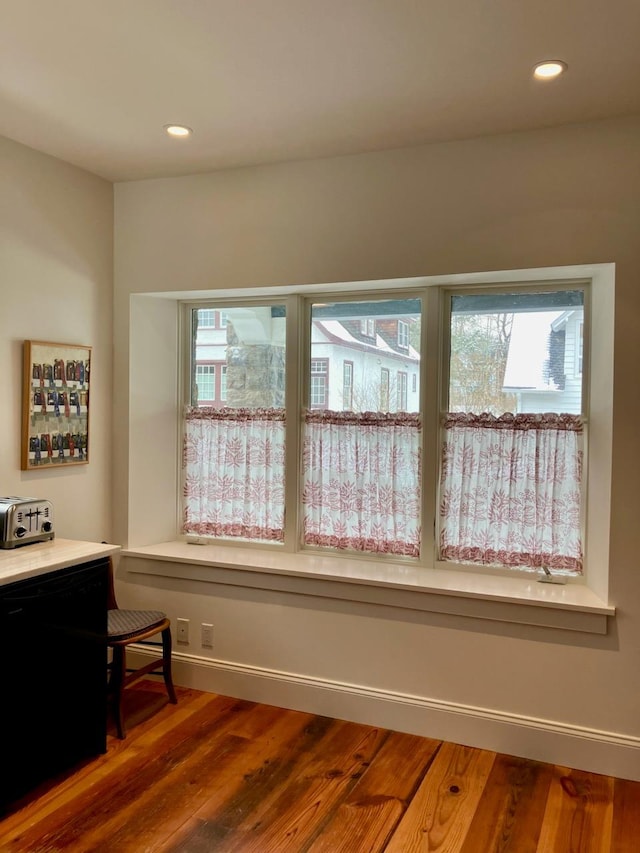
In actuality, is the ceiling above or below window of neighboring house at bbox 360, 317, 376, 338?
above

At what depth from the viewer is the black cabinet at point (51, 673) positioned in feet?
7.86

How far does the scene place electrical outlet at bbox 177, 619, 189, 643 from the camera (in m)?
3.52

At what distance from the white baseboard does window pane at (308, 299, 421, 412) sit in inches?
55.3

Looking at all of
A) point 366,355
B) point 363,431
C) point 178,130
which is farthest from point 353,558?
point 178,130

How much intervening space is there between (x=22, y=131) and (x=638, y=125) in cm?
261

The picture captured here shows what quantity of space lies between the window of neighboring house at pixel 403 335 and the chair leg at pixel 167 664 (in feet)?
6.05

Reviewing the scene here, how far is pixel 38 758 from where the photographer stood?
2.52 meters

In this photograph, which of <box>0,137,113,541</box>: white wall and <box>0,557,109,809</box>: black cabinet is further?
<box>0,137,113,541</box>: white wall

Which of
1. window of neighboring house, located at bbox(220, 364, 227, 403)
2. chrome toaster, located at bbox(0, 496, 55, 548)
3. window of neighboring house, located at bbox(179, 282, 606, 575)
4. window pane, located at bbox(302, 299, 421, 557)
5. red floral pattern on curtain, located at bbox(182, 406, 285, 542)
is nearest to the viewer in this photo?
chrome toaster, located at bbox(0, 496, 55, 548)

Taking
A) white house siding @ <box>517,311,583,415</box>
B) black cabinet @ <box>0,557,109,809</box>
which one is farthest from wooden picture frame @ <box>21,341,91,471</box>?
white house siding @ <box>517,311,583,415</box>

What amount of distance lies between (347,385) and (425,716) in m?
1.65

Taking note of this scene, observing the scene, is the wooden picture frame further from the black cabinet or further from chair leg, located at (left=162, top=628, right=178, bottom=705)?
chair leg, located at (left=162, top=628, right=178, bottom=705)

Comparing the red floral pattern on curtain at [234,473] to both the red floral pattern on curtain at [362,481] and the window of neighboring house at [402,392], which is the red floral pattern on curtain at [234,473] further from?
the window of neighboring house at [402,392]

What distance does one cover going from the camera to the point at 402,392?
3.38 metres
